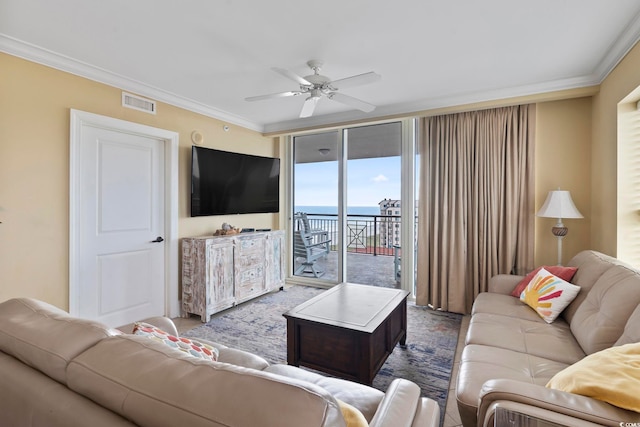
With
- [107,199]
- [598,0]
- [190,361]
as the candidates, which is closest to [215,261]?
[107,199]

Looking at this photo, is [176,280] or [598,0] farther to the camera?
[176,280]

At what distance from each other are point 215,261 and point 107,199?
1200 millimetres

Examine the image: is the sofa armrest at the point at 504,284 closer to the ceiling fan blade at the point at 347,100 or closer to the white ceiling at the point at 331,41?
the white ceiling at the point at 331,41

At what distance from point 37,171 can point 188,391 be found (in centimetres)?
278

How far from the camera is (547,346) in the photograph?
177 cm

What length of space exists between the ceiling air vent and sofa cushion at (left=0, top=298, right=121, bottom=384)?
2.56 meters

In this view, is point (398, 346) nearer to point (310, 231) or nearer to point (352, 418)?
point (352, 418)

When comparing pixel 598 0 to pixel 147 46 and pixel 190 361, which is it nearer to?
pixel 190 361

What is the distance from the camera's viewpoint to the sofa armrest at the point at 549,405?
0.92m

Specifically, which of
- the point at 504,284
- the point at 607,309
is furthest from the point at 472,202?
the point at 607,309

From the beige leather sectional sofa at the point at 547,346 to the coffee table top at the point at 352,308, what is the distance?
1.87 feet

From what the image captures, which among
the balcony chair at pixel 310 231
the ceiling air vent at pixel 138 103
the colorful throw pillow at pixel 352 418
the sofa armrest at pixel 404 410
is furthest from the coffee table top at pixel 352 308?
the ceiling air vent at pixel 138 103

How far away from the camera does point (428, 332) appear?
3068mm

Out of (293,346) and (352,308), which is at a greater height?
(352,308)
